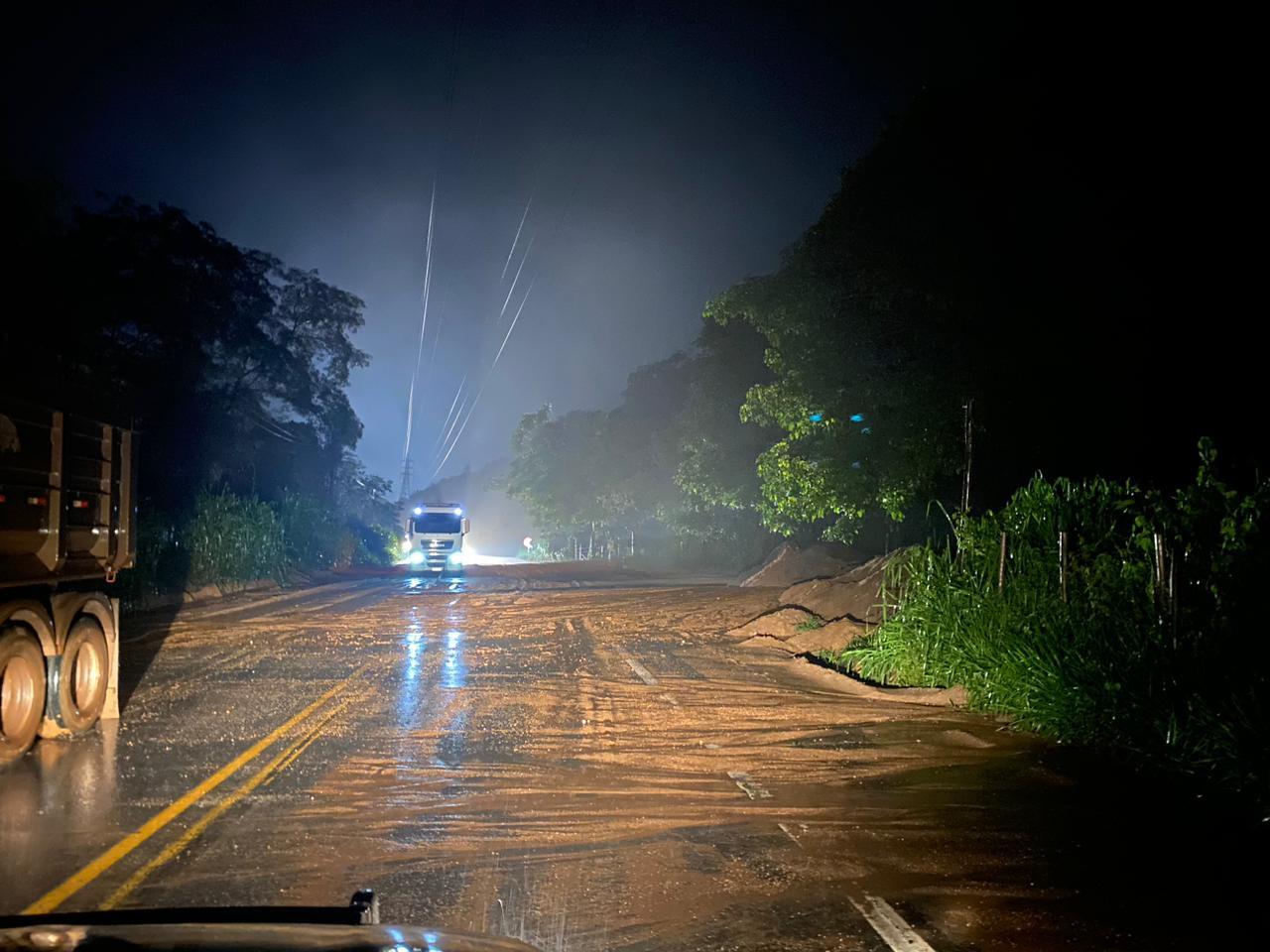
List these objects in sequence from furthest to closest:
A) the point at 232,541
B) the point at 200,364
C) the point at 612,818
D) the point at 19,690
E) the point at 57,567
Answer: the point at 200,364 < the point at 232,541 < the point at 57,567 < the point at 19,690 < the point at 612,818

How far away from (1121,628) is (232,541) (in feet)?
89.8

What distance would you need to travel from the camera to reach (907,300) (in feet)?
69.4

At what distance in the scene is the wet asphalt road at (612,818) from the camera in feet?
17.9

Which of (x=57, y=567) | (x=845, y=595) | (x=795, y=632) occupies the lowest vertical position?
(x=795, y=632)

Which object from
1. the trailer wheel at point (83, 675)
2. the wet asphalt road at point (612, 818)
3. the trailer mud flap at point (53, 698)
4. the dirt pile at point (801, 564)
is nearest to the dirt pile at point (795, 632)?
the wet asphalt road at point (612, 818)

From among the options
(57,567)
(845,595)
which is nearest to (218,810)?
(57,567)

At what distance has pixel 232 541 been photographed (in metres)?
32.3

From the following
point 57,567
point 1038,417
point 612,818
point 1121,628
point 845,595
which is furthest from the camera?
point 845,595

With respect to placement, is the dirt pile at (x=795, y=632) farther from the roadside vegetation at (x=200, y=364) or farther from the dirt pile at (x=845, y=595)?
the roadside vegetation at (x=200, y=364)

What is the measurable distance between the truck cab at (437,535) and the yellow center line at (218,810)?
37.8 metres

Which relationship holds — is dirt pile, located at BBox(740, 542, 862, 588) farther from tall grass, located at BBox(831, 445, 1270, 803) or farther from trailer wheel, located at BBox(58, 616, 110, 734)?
trailer wheel, located at BBox(58, 616, 110, 734)

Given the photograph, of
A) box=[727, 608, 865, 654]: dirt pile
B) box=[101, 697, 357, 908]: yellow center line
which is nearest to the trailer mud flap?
box=[101, 697, 357, 908]: yellow center line

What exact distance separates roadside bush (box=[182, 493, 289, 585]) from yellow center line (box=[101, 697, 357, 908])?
849 inches

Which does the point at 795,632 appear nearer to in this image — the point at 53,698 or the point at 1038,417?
the point at 1038,417
